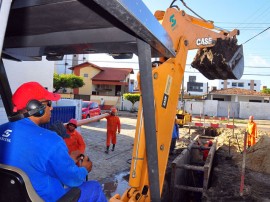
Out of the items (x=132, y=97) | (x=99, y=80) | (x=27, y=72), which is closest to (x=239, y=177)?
(x=27, y=72)

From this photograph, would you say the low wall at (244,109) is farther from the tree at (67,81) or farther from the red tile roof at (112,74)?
the tree at (67,81)

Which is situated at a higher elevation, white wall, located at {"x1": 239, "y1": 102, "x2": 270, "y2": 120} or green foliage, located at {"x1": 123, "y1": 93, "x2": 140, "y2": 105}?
green foliage, located at {"x1": 123, "y1": 93, "x2": 140, "y2": 105}

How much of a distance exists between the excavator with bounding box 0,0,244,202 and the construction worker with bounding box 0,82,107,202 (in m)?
0.11

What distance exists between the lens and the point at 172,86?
339 centimetres

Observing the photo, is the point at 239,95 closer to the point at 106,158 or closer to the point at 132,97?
the point at 132,97

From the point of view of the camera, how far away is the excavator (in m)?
2.10

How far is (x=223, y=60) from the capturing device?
436 centimetres

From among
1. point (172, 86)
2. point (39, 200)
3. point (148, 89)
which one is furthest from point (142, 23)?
point (172, 86)

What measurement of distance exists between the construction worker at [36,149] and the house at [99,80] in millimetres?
39989

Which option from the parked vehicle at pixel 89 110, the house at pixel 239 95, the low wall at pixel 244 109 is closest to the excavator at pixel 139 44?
the parked vehicle at pixel 89 110

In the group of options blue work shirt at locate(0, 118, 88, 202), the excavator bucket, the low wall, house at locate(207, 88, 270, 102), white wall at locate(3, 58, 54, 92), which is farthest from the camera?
house at locate(207, 88, 270, 102)

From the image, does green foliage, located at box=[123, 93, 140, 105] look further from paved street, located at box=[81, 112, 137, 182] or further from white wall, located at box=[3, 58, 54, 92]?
paved street, located at box=[81, 112, 137, 182]

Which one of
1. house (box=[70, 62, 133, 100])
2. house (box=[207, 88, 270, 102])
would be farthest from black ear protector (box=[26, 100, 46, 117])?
house (box=[207, 88, 270, 102])

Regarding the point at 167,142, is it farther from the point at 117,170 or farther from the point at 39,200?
the point at 117,170
